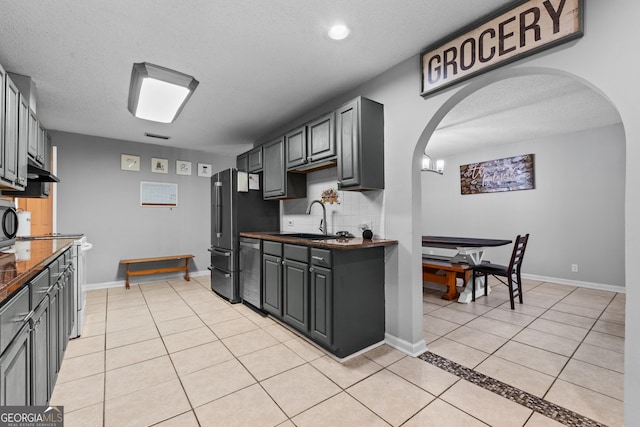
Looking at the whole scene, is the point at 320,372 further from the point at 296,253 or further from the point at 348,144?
the point at 348,144

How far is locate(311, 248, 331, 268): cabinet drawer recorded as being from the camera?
7.68 feet

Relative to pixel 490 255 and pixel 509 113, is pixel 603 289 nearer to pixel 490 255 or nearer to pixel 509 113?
pixel 490 255

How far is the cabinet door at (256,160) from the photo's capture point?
4.12m

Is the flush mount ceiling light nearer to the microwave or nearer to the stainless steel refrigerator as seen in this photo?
the stainless steel refrigerator

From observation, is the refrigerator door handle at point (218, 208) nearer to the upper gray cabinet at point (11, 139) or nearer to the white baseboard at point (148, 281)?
the white baseboard at point (148, 281)

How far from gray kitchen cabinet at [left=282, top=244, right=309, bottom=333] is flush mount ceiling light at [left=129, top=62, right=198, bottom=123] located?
1.91 meters

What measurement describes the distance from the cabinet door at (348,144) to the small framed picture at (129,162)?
4.09 metres

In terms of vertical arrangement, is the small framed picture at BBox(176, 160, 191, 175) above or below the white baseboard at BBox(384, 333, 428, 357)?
above

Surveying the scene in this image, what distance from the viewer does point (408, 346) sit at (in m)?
2.46

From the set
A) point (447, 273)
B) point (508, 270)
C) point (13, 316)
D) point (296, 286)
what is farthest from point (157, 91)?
point (508, 270)

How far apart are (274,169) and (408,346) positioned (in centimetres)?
255

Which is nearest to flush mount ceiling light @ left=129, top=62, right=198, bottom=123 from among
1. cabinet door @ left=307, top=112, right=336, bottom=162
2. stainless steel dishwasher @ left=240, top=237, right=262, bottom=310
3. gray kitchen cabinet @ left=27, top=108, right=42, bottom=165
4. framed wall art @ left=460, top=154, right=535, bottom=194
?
gray kitchen cabinet @ left=27, top=108, right=42, bottom=165

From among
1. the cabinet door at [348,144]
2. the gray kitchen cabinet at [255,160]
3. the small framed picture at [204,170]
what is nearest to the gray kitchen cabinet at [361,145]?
the cabinet door at [348,144]

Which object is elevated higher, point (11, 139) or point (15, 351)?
point (11, 139)
